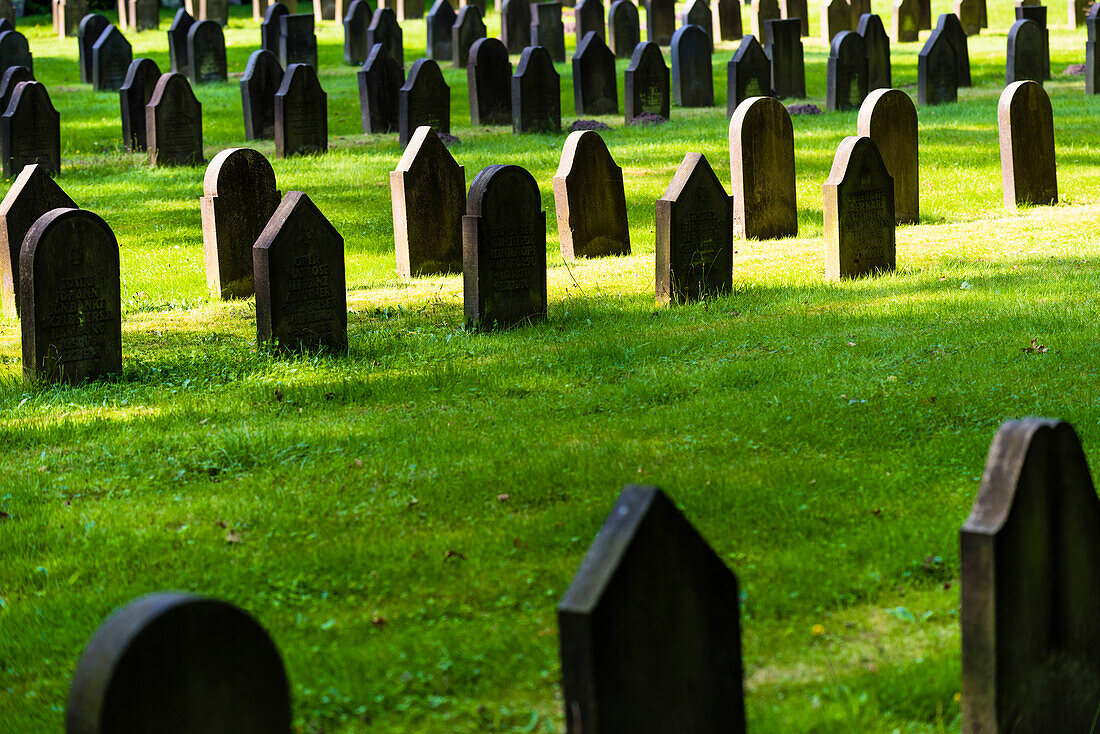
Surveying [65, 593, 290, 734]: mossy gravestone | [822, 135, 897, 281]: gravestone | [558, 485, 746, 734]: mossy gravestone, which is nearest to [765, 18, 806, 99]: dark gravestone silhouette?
[822, 135, 897, 281]: gravestone

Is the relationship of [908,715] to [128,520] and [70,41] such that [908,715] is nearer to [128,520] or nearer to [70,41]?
[128,520]

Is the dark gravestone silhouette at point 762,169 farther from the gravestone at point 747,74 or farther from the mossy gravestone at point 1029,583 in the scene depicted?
the mossy gravestone at point 1029,583

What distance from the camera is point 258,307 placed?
851 centimetres

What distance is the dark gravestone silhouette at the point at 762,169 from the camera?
12916 millimetres

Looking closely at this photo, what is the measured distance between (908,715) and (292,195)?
5.78 m

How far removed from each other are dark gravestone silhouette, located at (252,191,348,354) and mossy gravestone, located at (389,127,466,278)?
321cm

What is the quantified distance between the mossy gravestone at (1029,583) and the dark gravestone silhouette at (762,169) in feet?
31.6

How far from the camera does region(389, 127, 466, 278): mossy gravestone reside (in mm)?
11805

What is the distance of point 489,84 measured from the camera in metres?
21.5

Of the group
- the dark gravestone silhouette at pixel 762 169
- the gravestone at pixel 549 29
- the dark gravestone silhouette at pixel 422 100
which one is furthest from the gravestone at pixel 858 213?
the gravestone at pixel 549 29

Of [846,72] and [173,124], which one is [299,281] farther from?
[846,72]

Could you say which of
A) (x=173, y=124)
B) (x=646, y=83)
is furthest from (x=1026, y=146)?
(x=173, y=124)

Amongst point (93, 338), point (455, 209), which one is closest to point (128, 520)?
point (93, 338)

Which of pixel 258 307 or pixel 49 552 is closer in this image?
pixel 49 552
